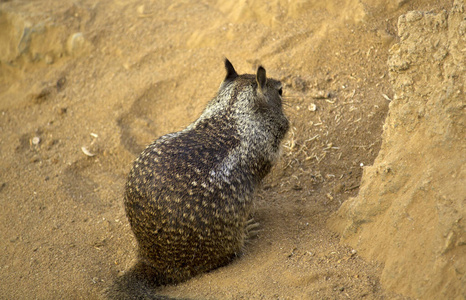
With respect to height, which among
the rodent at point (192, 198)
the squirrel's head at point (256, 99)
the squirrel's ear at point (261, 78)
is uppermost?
the squirrel's ear at point (261, 78)

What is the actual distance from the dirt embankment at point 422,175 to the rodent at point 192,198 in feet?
3.32

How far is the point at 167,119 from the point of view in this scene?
20.3 ft

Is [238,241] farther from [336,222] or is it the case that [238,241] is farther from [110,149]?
[110,149]

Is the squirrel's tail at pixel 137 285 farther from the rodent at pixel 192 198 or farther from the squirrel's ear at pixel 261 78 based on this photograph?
the squirrel's ear at pixel 261 78

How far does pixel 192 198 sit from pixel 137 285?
93 cm

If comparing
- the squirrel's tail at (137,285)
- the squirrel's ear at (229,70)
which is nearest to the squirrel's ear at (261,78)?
the squirrel's ear at (229,70)

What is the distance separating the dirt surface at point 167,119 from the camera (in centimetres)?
409

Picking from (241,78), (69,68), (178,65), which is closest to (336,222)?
(241,78)

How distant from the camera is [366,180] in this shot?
3814mm

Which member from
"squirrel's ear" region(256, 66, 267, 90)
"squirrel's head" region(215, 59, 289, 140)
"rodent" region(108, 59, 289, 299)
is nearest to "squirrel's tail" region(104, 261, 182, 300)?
"rodent" region(108, 59, 289, 299)

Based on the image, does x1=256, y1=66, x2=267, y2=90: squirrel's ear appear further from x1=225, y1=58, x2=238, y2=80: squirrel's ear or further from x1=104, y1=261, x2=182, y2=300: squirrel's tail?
x1=104, y1=261, x2=182, y2=300: squirrel's tail

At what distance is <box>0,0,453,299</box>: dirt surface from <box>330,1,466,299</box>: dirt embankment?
244 millimetres

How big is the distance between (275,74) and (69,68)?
3.32 metres

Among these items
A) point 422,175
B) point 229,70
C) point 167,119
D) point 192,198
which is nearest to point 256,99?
point 229,70
